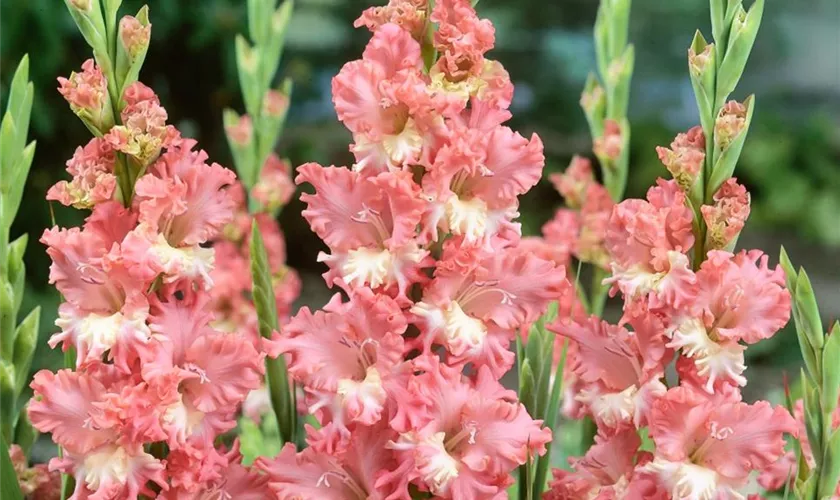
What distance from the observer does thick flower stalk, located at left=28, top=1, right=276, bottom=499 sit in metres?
0.65

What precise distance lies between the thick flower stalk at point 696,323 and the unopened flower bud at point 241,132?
1.69 feet

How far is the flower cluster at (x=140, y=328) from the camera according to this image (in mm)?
648

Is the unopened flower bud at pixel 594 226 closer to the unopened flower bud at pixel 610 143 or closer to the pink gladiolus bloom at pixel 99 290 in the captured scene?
the unopened flower bud at pixel 610 143

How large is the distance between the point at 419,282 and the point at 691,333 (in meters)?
0.17

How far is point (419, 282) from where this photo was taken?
0.67 metres

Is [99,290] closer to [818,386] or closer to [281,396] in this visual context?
[281,396]

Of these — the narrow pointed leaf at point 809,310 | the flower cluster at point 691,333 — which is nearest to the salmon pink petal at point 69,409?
the flower cluster at point 691,333

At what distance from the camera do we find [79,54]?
226cm

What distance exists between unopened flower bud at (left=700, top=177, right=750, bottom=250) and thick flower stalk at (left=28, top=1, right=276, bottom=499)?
0.30 m

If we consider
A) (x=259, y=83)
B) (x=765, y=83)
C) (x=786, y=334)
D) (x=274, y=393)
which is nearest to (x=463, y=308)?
(x=274, y=393)

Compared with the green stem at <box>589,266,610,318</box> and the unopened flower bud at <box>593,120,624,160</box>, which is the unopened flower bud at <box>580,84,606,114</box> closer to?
the unopened flower bud at <box>593,120,624,160</box>

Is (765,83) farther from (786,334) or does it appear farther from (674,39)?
(786,334)

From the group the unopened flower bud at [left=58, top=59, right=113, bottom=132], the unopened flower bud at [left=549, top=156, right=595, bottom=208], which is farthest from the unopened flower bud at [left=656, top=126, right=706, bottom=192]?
the unopened flower bud at [left=549, top=156, right=595, bottom=208]

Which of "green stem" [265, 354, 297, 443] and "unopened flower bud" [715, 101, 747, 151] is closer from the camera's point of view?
"unopened flower bud" [715, 101, 747, 151]
